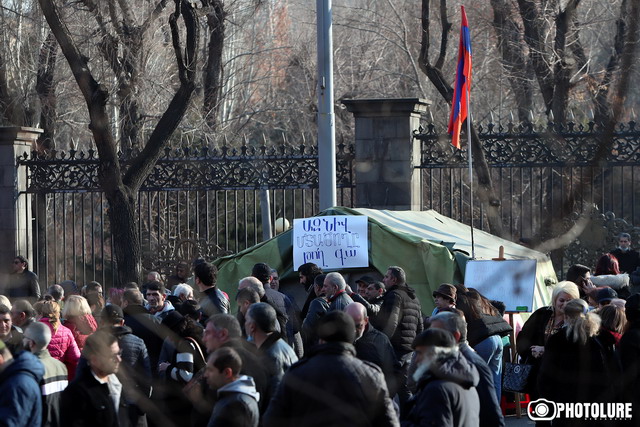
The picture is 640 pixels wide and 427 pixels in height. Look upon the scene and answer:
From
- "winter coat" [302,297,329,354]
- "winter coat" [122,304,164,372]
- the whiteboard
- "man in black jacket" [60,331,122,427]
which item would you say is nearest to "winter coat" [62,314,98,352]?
"winter coat" [122,304,164,372]

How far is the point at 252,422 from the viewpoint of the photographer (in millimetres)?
4992

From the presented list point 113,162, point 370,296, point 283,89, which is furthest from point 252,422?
point 283,89

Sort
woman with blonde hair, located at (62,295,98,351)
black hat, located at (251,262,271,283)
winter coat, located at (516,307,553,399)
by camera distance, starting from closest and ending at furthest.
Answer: winter coat, located at (516,307,553,399)
woman with blonde hair, located at (62,295,98,351)
black hat, located at (251,262,271,283)

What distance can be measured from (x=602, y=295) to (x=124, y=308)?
342 cm

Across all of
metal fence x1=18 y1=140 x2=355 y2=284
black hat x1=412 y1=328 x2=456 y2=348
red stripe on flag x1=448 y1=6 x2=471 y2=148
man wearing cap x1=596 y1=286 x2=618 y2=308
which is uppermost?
red stripe on flag x1=448 y1=6 x2=471 y2=148

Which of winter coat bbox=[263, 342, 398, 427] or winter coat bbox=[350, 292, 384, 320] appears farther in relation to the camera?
winter coat bbox=[350, 292, 384, 320]

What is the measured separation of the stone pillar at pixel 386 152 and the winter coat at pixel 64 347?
734 centimetres

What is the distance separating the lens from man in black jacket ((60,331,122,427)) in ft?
17.4

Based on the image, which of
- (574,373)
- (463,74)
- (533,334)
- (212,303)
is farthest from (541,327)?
(463,74)

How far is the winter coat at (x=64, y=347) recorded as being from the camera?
7.10 m

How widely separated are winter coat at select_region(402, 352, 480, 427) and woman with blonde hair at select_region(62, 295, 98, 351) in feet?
11.0

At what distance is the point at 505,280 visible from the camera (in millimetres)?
10164

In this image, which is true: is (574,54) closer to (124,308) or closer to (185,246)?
(185,246)

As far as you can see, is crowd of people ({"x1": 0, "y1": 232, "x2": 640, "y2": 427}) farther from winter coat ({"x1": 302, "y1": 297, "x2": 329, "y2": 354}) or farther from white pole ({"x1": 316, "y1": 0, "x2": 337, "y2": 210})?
white pole ({"x1": 316, "y1": 0, "x2": 337, "y2": 210})
